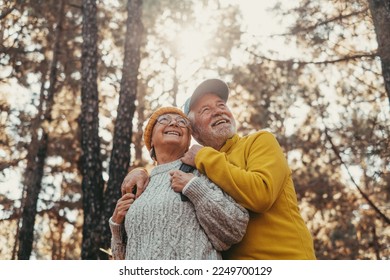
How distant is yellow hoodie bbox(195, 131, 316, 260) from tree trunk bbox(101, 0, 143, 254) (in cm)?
413

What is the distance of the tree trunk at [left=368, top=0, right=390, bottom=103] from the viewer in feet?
17.2

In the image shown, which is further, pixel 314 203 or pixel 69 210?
pixel 69 210

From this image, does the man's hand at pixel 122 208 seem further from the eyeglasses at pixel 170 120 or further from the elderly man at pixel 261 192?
the eyeglasses at pixel 170 120

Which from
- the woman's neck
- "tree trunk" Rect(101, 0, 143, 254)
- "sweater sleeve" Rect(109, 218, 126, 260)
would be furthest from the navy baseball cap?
"tree trunk" Rect(101, 0, 143, 254)

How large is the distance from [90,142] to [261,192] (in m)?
5.11

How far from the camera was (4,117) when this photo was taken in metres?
10.3

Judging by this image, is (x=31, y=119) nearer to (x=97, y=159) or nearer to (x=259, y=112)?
(x=97, y=159)

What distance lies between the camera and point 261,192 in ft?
7.29

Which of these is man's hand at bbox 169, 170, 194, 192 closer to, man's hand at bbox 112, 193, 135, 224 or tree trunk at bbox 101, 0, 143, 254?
man's hand at bbox 112, 193, 135, 224

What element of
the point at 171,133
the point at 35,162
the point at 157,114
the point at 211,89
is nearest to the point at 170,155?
the point at 171,133

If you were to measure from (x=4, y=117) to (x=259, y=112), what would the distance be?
6528mm

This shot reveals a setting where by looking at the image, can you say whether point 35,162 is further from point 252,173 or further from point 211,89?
point 252,173
